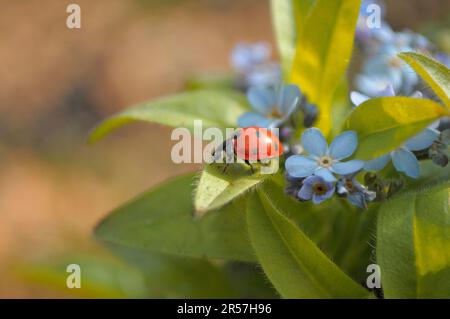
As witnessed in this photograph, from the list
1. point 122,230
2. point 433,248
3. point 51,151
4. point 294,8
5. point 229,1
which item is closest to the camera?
point 433,248

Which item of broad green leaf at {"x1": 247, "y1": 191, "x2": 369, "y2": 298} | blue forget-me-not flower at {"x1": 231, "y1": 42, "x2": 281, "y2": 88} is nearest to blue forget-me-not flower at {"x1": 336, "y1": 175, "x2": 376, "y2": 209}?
broad green leaf at {"x1": 247, "y1": 191, "x2": 369, "y2": 298}

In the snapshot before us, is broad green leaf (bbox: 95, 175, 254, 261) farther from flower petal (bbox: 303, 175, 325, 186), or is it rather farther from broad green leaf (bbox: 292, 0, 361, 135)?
broad green leaf (bbox: 292, 0, 361, 135)

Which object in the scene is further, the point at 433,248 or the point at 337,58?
the point at 337,58

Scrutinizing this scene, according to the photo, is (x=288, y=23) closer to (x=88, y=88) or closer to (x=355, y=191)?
(x=355, y=191)

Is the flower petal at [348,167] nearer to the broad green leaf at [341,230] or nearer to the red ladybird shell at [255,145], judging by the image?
the red ladybird shell at [255,145]

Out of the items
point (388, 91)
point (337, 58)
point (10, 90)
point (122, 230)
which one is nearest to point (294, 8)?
point (337, 58)

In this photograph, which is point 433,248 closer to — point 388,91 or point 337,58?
point 388,91
